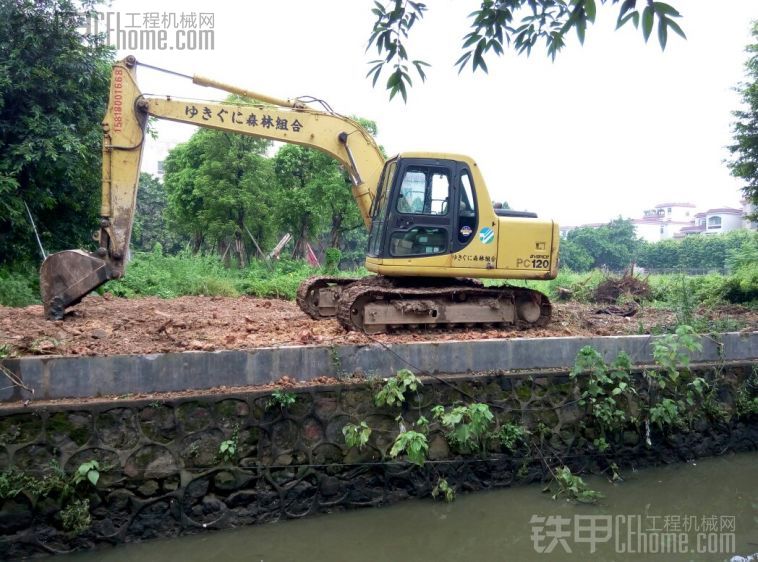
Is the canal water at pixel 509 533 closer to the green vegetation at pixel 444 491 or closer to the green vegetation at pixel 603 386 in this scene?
the green vegetation at pixel 444 491

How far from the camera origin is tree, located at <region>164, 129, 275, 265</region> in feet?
68.1

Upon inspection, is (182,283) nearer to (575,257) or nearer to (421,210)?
(421,210)

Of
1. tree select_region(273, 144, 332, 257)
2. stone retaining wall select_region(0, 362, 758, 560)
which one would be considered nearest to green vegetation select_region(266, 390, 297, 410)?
stone retaining wall select_region(0, 362, 758, 560)

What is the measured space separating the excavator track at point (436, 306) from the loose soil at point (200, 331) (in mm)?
155

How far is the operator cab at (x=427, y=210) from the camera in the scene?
7.16 meters

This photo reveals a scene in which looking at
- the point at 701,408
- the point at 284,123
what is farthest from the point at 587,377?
the point at 284,123

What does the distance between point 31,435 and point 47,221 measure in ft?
25.7

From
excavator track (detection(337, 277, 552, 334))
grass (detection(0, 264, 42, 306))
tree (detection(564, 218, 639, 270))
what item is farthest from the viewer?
tree (detection(564, 218, 639, 270))

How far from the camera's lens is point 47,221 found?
1127 cm

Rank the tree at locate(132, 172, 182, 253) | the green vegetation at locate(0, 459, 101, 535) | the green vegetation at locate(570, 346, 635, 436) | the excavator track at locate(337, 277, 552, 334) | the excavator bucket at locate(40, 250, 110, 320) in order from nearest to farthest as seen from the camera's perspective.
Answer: the green vegetation at locate(0, 459, 101, 535) < the green vegetation at locate(570, 346, 635, 436) < the excavator bucket at locate(40, 250, 110, 320) < the excavator track at locate(337, 277, 552, 334) < the tree at locate(132, 172, 182, 253)

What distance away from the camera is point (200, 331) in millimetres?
6621

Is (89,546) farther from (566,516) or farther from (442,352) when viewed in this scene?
(566,516)

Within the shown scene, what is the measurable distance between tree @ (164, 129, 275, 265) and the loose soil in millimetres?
11550

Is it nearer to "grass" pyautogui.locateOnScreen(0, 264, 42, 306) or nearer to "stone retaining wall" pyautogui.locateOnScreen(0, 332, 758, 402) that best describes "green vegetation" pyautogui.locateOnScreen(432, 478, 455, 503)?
"stone retaining wall" pyautogui.locateOnScreen(0, 332, 758, 402)
